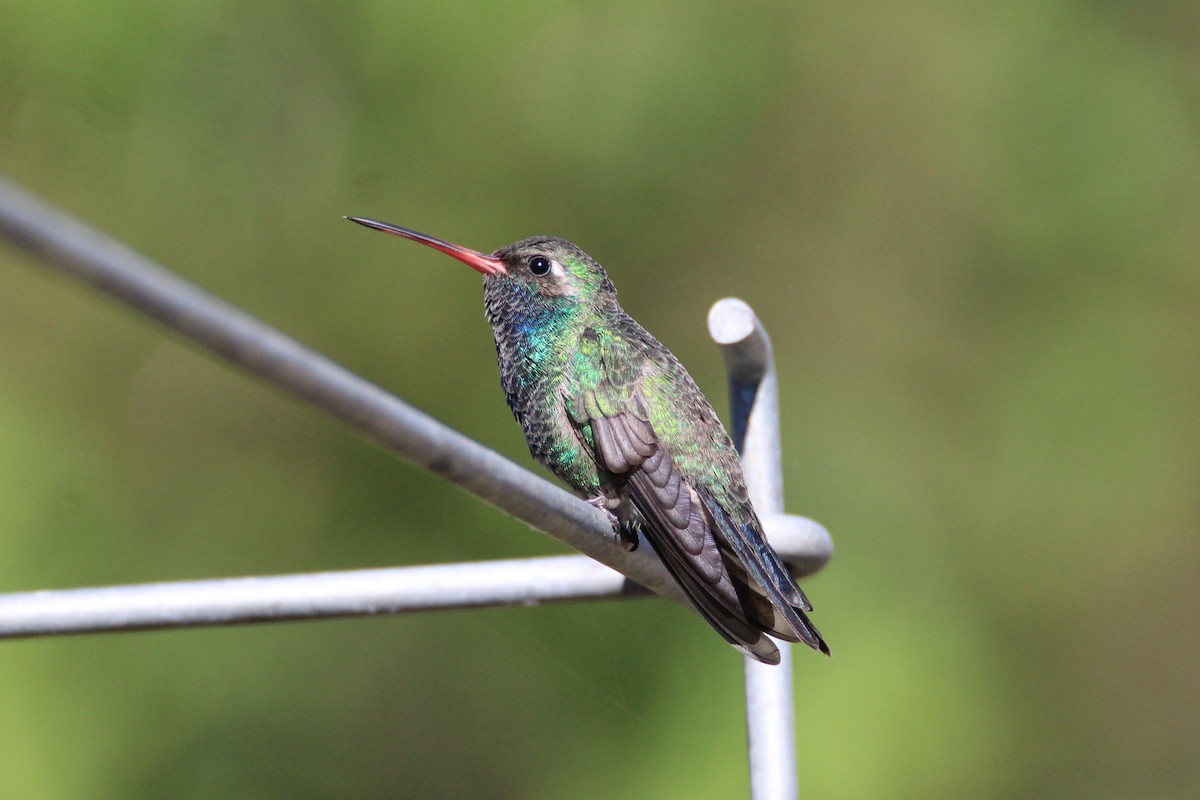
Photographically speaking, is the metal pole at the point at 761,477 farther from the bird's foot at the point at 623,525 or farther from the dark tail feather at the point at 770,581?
the bird's foot at the point at 623,525

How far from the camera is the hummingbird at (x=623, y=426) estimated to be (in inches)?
69.6

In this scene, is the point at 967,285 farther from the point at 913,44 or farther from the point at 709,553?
the point at 709,553

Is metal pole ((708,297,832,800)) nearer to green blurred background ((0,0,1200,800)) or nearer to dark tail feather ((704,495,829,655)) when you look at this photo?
dark tail feather ((704,495,829,655))

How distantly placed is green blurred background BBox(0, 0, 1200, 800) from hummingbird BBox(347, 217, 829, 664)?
4.99ft

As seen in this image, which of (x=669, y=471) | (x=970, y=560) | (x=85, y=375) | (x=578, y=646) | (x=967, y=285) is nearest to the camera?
(x=669, y=471)

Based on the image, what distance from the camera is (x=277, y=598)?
4.37 feet

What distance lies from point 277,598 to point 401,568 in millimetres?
132

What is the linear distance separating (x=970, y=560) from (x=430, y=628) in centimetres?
190

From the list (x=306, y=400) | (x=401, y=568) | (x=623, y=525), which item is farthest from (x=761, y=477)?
(x=306, y=400)

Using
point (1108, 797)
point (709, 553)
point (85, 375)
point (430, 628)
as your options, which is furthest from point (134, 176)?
point (1108, 797)

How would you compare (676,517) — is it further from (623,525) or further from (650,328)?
(650,328)

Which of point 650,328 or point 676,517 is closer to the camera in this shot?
point 676,517

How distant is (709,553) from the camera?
5.70 feet

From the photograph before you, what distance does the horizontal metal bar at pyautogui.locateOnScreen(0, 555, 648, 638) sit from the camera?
1261mm
